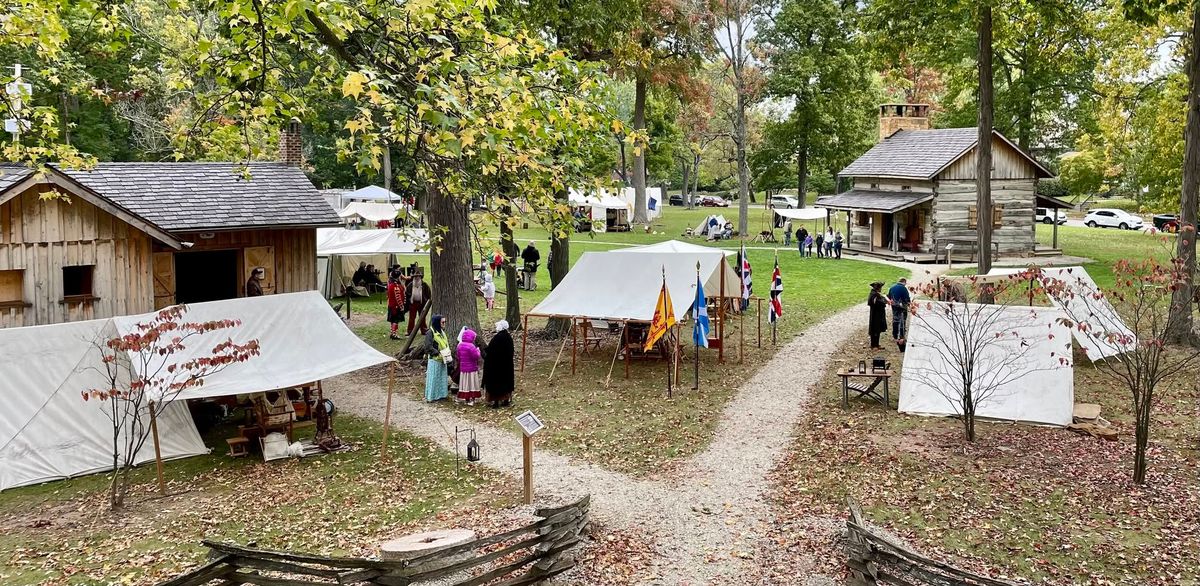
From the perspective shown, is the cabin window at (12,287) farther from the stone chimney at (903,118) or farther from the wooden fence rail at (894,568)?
the stone chimney at (903,118)

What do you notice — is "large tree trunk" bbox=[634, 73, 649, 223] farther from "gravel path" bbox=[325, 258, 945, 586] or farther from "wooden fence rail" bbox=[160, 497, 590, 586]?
"wooden fence rail" bbox=[160, 497, 590, 586]

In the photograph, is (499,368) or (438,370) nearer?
(499,368)

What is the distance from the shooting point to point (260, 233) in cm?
1770

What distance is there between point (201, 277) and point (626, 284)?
9002 millimetres

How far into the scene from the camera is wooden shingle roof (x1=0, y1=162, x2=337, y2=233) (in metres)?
16.6

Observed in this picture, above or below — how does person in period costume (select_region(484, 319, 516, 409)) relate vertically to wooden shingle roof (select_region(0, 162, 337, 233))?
below

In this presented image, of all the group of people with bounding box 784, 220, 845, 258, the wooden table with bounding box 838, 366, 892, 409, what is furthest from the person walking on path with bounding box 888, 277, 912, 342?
the group of people with bounding box 784, 220, 845, 258

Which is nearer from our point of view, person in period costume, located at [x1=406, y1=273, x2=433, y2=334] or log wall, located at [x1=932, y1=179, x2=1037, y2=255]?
person in period costume, located at [x1=406, y1=273, x2=433, y2=334]

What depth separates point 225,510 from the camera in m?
11.4

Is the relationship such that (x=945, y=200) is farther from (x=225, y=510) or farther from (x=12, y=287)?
(x=12, y=287)

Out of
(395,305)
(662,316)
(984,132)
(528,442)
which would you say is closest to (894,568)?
(528,442)

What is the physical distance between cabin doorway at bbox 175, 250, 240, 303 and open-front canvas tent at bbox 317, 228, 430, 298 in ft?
15.1

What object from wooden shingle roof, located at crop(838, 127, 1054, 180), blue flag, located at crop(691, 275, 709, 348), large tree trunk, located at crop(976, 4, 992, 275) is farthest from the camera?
wooden shingle roof, located at crop(838, 127, 1054, 180)

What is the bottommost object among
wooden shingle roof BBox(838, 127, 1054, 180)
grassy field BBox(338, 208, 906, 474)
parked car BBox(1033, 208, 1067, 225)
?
grassy field BBox(338, 208, 906, 474)
